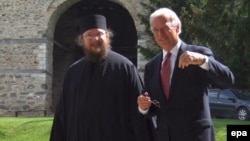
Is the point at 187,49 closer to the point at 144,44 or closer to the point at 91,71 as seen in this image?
the point at 91,71

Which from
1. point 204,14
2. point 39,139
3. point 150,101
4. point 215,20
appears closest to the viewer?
point 150,101

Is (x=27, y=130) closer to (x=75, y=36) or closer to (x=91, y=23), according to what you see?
(x=91, y=23)

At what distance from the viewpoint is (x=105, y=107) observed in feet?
15.5

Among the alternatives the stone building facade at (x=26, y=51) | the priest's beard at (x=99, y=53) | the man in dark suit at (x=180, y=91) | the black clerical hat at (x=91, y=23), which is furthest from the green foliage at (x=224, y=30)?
the man in dark suit at (x=180, y=91)

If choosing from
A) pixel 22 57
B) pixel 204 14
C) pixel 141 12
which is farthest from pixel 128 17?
pixel 204 14

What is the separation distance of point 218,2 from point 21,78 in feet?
31.5

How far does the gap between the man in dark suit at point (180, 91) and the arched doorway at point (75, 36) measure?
19882 mm

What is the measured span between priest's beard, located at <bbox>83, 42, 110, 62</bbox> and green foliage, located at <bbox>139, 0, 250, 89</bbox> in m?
8.63

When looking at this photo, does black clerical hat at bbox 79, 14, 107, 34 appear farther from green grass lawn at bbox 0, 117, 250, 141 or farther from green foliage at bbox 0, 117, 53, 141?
green foliage at bbox 0, 117, 53, 141

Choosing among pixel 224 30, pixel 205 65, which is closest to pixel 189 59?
pixel 205 65

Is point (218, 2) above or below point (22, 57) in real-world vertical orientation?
above

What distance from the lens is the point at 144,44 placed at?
20375 millimetres

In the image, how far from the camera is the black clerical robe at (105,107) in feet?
15.4

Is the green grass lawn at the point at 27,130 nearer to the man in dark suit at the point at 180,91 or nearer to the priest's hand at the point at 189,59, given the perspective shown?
the man in dark suit at the point at 180,91
